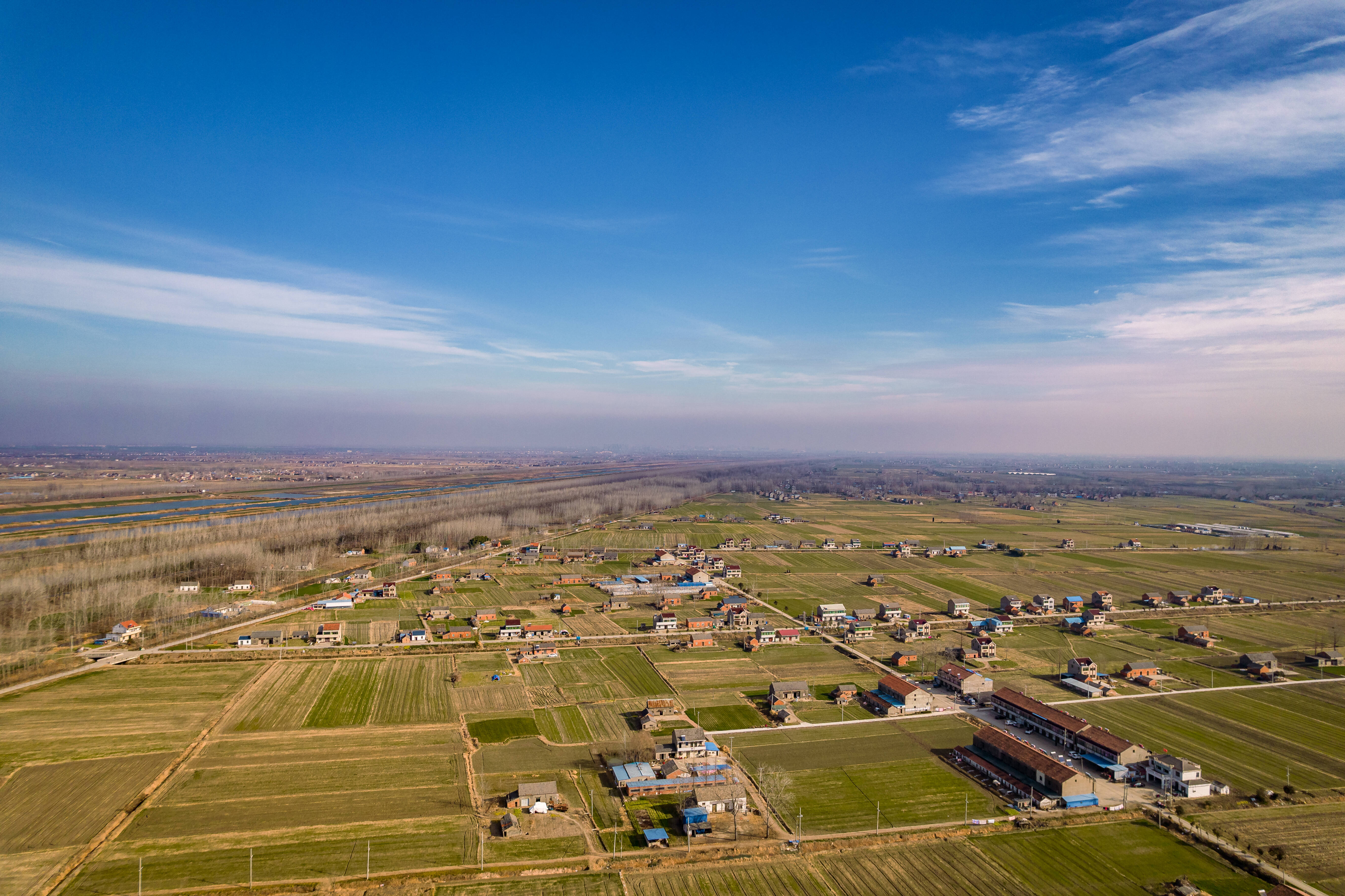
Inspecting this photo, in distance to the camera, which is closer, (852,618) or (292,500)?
(852,618)

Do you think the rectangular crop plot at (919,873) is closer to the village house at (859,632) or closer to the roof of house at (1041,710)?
the roof of house at (1041,710)

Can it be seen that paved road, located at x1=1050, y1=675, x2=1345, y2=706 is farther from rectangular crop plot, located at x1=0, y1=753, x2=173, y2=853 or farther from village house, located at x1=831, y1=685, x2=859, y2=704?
rectangular crop plot, located at x1=0, y1=753, x2=173, y2=853

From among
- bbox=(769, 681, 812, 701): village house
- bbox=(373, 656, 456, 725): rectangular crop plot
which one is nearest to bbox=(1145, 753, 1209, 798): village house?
bbox=(769, 681, 812, 701): village house

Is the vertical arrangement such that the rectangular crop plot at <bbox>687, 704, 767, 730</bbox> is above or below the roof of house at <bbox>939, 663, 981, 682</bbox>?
below

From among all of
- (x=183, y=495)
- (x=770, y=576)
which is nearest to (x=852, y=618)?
(x=770, y=576)

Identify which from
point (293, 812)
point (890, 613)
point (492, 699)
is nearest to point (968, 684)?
point (890, 613)

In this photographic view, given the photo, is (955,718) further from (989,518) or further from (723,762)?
(989,518)

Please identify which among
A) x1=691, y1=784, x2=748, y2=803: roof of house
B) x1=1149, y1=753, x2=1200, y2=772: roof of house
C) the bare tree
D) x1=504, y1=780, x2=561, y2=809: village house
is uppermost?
x1=1149, y1=753, x2=1200, y2=772: roof of house
